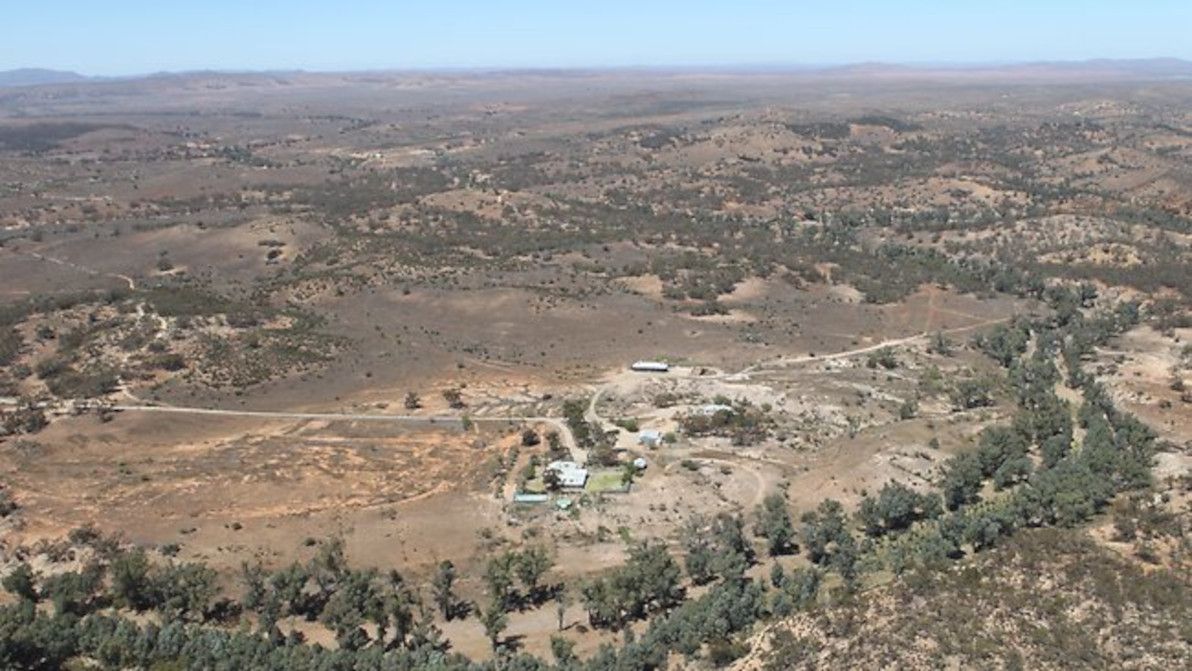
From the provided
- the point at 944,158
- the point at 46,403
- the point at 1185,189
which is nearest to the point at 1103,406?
the point at 46,403

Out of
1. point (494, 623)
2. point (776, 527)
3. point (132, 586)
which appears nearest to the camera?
point (494, 623)

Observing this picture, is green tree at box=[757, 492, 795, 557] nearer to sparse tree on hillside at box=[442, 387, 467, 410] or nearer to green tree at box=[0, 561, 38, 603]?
sparse tree on hillside at box=[442, 387, 467, 410]

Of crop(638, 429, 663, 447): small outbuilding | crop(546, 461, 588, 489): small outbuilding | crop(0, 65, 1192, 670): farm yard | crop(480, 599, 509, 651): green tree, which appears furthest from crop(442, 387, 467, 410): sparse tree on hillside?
crop(480, 599, 509, 651): green tree

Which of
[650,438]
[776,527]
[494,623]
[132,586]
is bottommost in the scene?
[650,438]

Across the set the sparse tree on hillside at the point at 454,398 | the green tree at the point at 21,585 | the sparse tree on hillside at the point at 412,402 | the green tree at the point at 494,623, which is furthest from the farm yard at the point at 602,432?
the sparse tree on hillside at the point at 412,402

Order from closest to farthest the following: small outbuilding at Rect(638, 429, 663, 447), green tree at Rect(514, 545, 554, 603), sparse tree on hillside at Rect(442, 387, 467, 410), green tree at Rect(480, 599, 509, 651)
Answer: green tree at Rect(480, 599, 509, 651) → green tree at Rect(514, 545, 554, 603) → small outbuilding at Rect(638, 429, 663, 447) → sparse tree on hillside at Rect(442, 387, 467, 410)

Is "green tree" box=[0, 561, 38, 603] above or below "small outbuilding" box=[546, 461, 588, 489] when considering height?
above

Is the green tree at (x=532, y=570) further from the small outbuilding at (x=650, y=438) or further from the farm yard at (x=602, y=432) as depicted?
the small outbuilding at (x=650, y=438)

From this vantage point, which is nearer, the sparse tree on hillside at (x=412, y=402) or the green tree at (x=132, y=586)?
the green tree at (x=132, y=586)

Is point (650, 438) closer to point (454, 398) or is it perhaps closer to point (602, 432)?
point (602, 432)

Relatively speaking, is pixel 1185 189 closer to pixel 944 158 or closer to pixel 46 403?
pixel 944 158

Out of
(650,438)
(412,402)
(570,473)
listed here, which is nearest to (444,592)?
(570,473)

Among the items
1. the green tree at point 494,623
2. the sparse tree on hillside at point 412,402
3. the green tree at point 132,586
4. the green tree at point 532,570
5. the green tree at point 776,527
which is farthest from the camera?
the sparse tree on hillside at point 412,402
